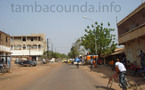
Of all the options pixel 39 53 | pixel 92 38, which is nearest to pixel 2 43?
pixel 92 38

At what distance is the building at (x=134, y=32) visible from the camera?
18312mm

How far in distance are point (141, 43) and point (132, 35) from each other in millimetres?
1290

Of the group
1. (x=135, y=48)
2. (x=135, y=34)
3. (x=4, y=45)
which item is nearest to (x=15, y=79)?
(x=135, y=34)

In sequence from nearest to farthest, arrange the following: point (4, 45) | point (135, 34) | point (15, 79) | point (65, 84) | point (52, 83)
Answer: point (65, 84) < point (52, 83) < point (15, 79) < point (135, 34) < point (4, 45)

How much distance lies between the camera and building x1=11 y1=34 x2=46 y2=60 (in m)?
80.2

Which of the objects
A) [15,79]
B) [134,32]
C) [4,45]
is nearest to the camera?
[15,79]

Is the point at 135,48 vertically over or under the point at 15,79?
over

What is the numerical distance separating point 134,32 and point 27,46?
68850 mm

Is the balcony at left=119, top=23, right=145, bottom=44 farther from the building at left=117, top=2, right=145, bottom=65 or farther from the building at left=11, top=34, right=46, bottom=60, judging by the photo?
the building at left=11, top=34, right=46, bottom=60

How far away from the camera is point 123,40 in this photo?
23.2 meters

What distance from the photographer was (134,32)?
19.5 metres

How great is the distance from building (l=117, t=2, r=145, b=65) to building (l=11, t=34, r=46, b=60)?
59.0 m

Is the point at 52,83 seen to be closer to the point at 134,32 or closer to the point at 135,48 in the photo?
the point at 134,32

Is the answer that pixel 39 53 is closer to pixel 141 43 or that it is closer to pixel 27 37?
pixel 27 37
